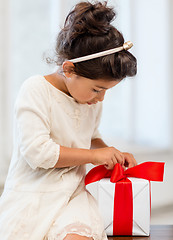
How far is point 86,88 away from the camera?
106 cm

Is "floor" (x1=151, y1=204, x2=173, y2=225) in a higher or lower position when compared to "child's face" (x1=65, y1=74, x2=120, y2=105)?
lower

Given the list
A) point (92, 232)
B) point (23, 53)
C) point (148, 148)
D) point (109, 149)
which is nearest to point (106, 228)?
point (92, 232)

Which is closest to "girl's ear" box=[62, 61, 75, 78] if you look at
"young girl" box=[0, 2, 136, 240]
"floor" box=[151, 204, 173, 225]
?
"young girl" box=[0, 2, 136, 240]

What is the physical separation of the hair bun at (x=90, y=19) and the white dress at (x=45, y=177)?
0.19m

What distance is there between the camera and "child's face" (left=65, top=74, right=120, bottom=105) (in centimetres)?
105

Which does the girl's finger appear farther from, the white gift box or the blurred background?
the blurred background

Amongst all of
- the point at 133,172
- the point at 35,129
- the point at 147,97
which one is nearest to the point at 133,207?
the point at 133,172

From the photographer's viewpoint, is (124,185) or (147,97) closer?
(124,185)

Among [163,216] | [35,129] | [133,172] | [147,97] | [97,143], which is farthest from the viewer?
[147,97]

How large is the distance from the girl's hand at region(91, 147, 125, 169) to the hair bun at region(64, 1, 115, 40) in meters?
0.34

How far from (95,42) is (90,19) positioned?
65 mm

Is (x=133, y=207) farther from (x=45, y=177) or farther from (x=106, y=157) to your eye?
(x=45, y=177)

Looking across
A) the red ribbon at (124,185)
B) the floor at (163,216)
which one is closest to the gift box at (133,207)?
the red ribbon at (124,185)

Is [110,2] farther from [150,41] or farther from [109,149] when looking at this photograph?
[109,149]
